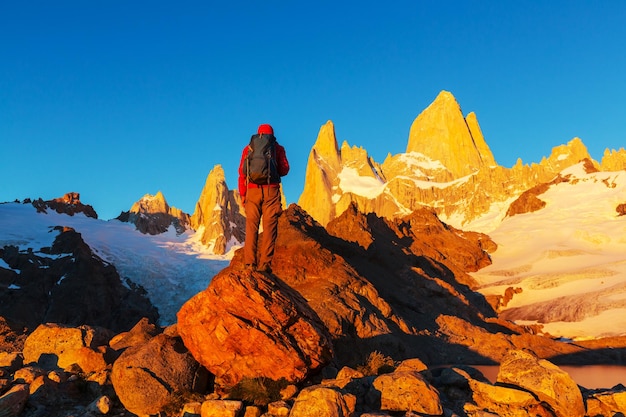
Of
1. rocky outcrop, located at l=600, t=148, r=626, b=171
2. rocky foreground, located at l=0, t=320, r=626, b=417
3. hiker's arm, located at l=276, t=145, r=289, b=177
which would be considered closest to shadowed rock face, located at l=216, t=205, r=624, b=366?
rocky foreground, located at l=0, t=320, r=626, b=417

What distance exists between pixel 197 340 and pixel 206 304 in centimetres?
88

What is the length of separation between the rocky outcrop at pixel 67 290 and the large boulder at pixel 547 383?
62.7 meters

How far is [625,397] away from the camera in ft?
34.8

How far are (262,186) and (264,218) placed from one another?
868 millimetres

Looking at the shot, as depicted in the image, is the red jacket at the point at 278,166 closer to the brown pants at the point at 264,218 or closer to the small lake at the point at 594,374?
the brown pants at the point at 264,218

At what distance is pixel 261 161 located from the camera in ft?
37.9

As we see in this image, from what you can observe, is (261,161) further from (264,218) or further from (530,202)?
(530,202)

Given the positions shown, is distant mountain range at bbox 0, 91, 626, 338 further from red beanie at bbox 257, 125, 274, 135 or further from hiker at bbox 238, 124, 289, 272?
red beanie at bbox 257, 125, 274, 135

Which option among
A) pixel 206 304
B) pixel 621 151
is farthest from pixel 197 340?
pixel 621 151

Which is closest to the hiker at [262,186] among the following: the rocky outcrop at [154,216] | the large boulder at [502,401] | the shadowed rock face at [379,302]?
the large boulder at [502,401]

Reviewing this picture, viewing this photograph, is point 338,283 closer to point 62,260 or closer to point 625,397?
point 625,397

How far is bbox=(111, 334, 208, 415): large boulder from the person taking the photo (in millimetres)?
10484

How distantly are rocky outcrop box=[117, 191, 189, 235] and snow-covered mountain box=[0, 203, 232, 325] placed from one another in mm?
5665

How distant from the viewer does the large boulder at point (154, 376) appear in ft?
34.4
